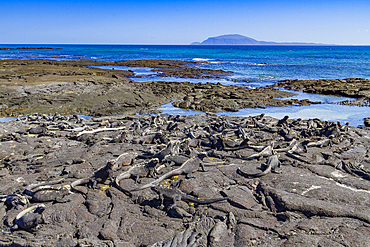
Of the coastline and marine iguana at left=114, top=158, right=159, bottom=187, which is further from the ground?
marine iguana at left=114, top=158, right=159, bottom=187

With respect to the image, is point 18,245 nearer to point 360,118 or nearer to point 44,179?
point 44,179

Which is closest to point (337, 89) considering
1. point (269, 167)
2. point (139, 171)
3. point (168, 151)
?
point (269, 167)

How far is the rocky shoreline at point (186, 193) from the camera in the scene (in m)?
4.96

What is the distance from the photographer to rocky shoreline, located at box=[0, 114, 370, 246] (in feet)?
16.3

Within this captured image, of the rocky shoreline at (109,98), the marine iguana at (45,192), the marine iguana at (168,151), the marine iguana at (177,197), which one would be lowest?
the rocky shoreline at (109,98)

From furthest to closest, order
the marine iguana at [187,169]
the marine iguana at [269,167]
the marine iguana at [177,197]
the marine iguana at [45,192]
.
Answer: the marine iguana at [269,167] → the marine iguana at [187,169] → the marine iguana at [45,192] → the marine iguana at [177,197]

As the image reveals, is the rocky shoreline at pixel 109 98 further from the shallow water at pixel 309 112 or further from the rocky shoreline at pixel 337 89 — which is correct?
the rocky shoreline at pixel 337 89

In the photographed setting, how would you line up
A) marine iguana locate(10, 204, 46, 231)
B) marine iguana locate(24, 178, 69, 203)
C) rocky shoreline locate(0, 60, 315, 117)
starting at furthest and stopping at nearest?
rocky shoreline locate(0, 60, 315, 117)
marine iguana locate(24, 178, 69, 203)
marine iguana locate(10, 204, 46, 231)

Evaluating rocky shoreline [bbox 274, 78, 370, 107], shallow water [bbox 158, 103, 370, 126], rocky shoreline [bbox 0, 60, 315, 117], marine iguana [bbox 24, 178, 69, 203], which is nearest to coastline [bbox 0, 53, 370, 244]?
marine iguana [bbox 24, 178, 69, 203]

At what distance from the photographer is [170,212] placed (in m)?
5.60

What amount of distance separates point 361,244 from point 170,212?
3.33 metres

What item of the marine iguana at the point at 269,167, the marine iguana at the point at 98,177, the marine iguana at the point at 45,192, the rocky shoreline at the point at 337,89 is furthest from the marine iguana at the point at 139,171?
the rocky shoreline at the point at 337,89

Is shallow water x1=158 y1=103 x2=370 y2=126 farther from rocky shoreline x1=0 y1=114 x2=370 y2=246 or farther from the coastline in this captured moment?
rocky shoreline x1=0 y1=114 x2=370 y2=246

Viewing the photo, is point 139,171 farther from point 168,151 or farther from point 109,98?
point 109,98
